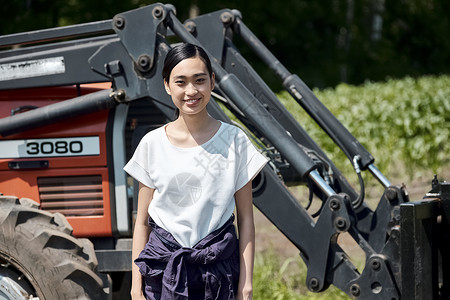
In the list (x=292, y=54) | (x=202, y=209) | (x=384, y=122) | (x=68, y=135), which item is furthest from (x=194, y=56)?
(x=292, y=54)

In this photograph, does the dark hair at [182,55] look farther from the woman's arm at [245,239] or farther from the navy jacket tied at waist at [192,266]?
the navy jacket tied at waist at [192,266]

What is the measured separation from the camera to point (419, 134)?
462 inches

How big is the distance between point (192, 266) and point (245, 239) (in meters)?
0.23

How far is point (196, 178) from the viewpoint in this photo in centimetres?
278

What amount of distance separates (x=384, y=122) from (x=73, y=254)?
863cm

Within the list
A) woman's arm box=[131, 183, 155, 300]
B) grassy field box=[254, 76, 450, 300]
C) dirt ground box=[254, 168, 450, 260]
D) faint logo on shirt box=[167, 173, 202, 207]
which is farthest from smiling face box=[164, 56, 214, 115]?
grassy field box=[254, 76, 450, 300]

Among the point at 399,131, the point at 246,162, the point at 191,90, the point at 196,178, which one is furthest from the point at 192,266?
the point at 399,131

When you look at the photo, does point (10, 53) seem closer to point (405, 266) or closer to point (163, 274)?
point (163, 274)

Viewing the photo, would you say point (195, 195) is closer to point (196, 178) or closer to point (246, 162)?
point (196, 178)

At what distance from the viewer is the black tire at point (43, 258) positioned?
3.78 meters

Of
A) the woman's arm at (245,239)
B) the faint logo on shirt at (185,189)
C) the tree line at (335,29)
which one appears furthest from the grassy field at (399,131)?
the tree line at (335,29)

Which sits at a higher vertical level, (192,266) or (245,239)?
(245,239)

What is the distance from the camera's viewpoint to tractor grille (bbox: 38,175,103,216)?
4422mm

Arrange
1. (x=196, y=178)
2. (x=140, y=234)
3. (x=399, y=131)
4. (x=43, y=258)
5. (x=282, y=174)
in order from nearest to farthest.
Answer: (x=196, y=178)
(x=140, y=234)
(x=43, y=258)
(x=282, y=174)
(x=399, y=131)
